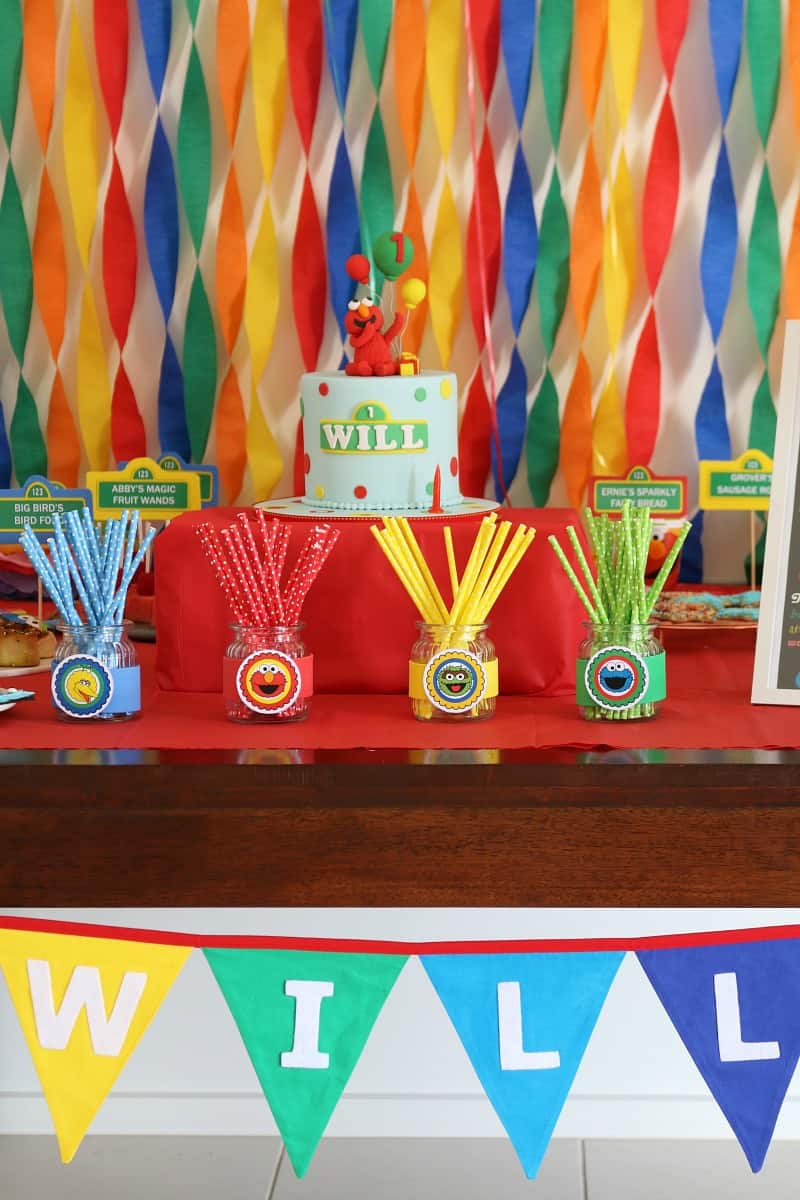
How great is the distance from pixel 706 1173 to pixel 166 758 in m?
1.20

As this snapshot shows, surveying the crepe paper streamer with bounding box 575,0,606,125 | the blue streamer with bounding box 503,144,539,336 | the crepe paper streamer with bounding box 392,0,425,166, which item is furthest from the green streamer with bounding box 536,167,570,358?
the crepe paper streamer with bounding box 392,0,425,166

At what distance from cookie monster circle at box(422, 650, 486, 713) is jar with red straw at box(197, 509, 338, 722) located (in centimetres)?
15

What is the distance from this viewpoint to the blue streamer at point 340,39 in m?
→ 2.51

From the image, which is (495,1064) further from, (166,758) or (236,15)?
(236,15)

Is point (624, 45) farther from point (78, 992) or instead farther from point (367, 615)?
point (78, 992)

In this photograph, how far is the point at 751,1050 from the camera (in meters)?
1.62

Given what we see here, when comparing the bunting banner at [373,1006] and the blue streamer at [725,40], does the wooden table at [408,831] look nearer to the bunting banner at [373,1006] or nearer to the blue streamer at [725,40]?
the bunting banner at [373,1006]

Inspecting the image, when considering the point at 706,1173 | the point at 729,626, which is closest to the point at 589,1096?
the point at 706,1173

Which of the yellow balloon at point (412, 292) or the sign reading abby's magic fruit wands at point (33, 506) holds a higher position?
the yellow balloon at point (412, 292)

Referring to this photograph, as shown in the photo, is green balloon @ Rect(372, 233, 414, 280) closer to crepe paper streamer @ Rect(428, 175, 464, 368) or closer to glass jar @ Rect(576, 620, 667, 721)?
crepe paper streamer @ Rect(428, 175, 464, 368)

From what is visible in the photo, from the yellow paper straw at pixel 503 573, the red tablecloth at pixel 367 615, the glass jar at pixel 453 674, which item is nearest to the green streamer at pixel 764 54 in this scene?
the red tablecloth at pixel 367 615

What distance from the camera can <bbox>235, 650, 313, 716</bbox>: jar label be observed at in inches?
68.7

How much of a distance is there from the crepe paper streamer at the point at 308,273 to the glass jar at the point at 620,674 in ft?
3.40

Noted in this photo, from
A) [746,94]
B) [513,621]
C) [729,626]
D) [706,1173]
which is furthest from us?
[746,94]
